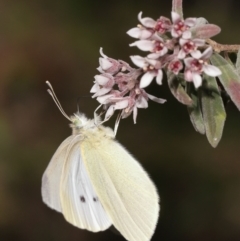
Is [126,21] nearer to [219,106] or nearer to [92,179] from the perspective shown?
[92,179]

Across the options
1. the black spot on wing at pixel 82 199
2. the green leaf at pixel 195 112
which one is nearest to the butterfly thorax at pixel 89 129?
the black spot on wing at pixel 82 199

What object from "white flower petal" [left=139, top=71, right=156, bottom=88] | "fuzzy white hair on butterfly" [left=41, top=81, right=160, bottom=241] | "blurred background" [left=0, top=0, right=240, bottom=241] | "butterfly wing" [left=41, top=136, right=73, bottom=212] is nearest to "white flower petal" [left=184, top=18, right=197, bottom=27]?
"white flower petal" [left=139, top=71, right=156, bottom=88]

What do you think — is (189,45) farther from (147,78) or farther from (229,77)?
(229,77)

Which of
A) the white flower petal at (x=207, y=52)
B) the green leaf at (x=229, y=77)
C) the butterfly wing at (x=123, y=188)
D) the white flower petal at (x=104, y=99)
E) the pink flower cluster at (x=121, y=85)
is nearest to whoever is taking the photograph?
the white flower petal at (x=207, y=52)

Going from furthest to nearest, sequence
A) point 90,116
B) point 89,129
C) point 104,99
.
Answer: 1. point 90,116
2. point 89,129
3. point 104,99

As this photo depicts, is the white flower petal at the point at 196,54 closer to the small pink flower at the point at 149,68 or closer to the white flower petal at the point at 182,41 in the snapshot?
the white flower petal at the point at 182,41

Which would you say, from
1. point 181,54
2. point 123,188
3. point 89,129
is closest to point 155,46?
point 181,54

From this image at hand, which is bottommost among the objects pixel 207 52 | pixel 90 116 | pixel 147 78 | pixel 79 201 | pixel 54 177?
pixel 90 116
